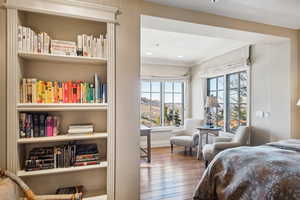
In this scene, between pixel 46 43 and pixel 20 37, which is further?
pixel 46 43

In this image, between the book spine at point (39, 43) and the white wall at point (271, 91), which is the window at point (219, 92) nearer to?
the white wall at point (271, 91)

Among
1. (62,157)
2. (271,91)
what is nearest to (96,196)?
(62,157)

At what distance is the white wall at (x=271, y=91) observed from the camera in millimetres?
2938

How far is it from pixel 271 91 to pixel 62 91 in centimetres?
333

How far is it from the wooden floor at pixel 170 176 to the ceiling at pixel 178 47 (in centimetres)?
253

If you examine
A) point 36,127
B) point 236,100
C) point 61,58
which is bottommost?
point 36,127

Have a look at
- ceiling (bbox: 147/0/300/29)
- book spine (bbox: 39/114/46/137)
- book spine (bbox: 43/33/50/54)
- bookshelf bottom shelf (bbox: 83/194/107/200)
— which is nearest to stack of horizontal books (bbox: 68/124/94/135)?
book spine (bbox: 39/114/46/137)

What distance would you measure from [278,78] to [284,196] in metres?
2.37

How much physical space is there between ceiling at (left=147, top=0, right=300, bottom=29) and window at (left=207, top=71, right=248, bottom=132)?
1404 mm

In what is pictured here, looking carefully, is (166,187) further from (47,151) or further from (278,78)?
(278,78)

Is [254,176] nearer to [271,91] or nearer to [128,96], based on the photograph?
[128,96]

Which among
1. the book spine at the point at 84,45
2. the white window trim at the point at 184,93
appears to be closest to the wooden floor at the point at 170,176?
the white window trim at the point at 184,93

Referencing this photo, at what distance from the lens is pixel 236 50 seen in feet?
12.8

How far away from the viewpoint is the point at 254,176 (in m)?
1.56
